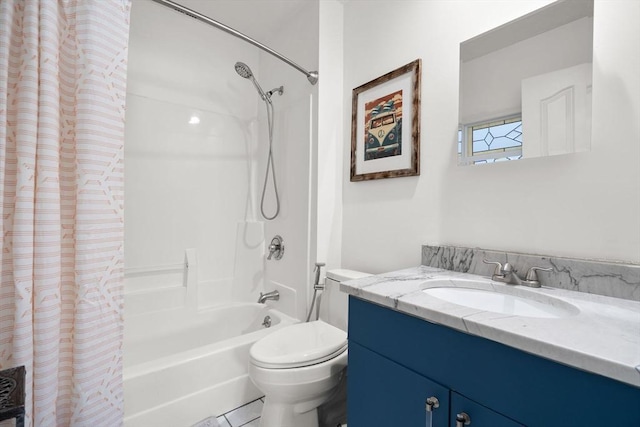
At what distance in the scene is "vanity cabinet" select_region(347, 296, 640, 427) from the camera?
1.75 feet

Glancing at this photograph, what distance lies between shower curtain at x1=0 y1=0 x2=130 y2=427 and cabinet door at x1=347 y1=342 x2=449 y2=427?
2.73ft

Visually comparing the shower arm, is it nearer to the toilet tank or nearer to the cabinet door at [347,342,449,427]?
the toilet tank

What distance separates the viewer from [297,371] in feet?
3.74

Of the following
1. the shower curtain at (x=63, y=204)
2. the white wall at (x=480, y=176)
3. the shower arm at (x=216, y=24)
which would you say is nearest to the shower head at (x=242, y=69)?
the shower arm at (x=216, y=24)

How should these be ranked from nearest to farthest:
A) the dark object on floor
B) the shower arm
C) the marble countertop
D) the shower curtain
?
the marble countertop → the dark object on floor → the shower curtain → the shower arm

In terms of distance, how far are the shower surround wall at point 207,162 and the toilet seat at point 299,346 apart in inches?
15.8

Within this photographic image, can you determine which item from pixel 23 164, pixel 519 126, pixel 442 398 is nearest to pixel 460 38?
pixel 519 126

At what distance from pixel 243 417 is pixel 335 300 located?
763 millimetres

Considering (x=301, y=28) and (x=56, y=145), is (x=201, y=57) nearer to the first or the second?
(x=301, y=28)

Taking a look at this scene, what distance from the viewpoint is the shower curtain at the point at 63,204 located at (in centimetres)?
85

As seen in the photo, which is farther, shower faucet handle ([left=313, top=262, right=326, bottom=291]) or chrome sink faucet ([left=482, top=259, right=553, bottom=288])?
shower faucet handle ([left=313, top=262, right=326, bottom=291])

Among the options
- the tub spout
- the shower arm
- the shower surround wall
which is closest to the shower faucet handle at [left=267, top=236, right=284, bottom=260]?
the shower surround wall

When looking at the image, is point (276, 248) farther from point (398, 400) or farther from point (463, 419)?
point (463, 419)

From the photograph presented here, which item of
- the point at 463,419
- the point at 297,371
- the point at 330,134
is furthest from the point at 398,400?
the point at 330,134
